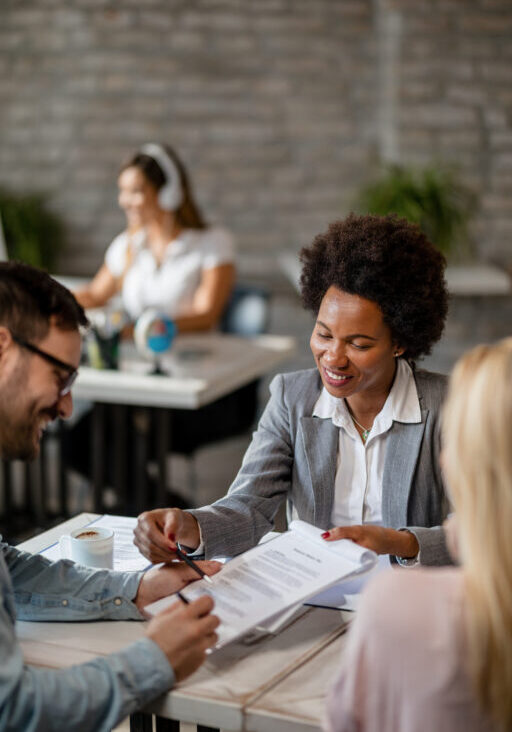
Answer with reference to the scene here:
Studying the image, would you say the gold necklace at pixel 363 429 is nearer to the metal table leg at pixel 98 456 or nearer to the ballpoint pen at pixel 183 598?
the ballpoint pen at pixel 183 598

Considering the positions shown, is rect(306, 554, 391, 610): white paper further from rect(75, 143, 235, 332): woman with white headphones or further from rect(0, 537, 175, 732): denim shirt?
rect(75, 143, 235, 332): woman with white headphones

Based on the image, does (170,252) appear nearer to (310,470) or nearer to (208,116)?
(208,116)

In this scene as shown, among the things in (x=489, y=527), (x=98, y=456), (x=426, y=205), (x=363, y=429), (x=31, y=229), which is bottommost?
(x=98, y=456)

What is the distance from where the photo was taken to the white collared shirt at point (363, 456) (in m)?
1.85

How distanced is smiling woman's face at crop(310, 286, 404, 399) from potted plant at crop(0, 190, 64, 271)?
3719 millimetres

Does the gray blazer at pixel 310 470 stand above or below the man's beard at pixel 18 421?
below

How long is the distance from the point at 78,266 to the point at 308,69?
1802 millimetres

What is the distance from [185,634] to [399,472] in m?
0.68

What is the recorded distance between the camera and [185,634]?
1.27 meters

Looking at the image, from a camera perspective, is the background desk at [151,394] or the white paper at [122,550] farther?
the background desk at [151,394]

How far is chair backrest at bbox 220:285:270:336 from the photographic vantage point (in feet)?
13.0

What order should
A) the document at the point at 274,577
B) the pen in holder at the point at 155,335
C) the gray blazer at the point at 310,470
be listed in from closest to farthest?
the document at the point at 274,577
the gray blazer at the point at 310,470
the pen in holder at the point at 155,335

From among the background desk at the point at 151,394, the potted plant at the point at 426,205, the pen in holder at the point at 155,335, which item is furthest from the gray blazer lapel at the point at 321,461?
the potted plant at the point at 426,205

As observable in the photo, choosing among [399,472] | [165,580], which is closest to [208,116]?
[399,472]
